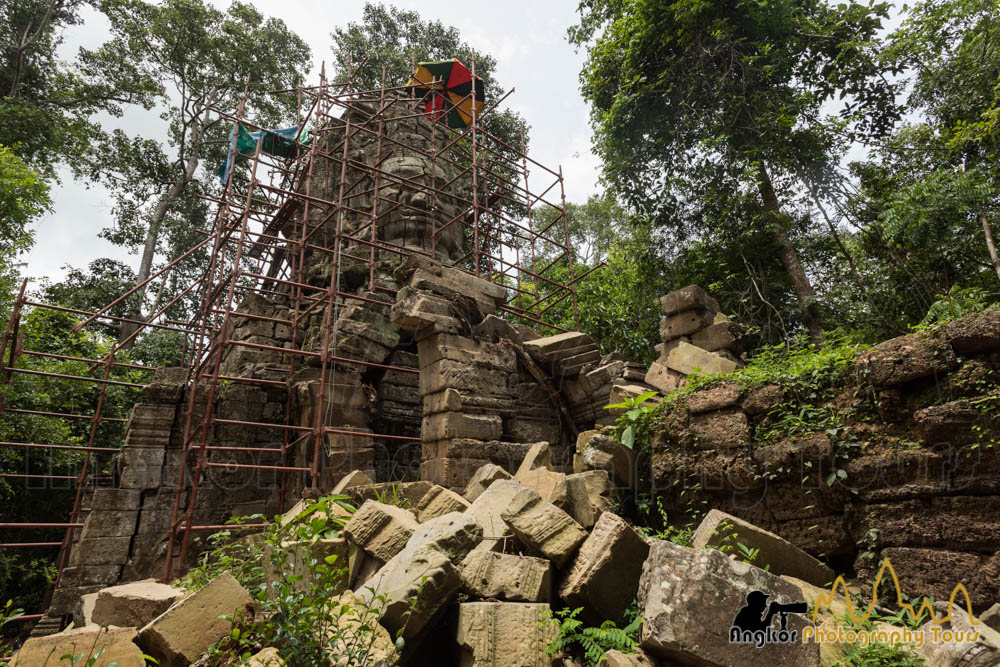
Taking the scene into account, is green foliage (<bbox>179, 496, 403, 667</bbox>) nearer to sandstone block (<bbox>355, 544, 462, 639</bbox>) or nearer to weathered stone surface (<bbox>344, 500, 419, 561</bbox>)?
sandstone block (<bbox>355, 544, 462, 639</bbox>)

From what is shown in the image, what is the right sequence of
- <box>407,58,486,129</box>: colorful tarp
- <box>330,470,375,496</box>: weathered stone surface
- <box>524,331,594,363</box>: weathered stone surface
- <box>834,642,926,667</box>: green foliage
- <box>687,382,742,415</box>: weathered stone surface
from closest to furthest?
<box>834,642,926,667</box>: green foliage
<box>687,382,742,415</box>: weathered stone surface
<box>330,470,375,496</box>: weathered stone surface
<box>524,331,594,363</box>: weathered stone surface
<box>407,58,486,129</box>: colorful tarp

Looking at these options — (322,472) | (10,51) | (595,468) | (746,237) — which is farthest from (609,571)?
(10,51)

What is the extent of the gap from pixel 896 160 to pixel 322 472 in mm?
12990

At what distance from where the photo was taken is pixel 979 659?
7.17 feet

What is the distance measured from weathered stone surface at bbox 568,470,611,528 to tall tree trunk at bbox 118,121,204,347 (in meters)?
18.1

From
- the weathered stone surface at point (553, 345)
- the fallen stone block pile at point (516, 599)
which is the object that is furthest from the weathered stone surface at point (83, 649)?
the weathered stone surface at point (553, 345)

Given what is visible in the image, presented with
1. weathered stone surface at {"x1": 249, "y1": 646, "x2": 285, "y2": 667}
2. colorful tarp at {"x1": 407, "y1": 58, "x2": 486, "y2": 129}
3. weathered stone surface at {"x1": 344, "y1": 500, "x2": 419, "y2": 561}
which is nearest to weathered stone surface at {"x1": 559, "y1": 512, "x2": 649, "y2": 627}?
weathered stone surface at {"x1": 344, "y1": 500, "x2": 419, "y2": 561}

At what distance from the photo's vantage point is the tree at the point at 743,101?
1095 centimetres

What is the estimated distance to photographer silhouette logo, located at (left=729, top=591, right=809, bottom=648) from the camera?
257cm

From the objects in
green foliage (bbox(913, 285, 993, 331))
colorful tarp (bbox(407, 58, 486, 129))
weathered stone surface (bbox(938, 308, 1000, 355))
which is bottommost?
weathered stone surface (bbox(938, 308, 1000, 355))

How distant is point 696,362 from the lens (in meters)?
6.82

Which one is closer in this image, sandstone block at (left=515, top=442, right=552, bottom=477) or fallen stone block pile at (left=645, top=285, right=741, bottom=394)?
sandstone block at (left=515, top=442, right=552, bottom=477)

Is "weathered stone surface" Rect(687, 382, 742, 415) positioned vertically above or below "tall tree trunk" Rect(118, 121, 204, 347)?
below

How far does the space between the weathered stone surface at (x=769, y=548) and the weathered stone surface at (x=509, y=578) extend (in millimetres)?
969
